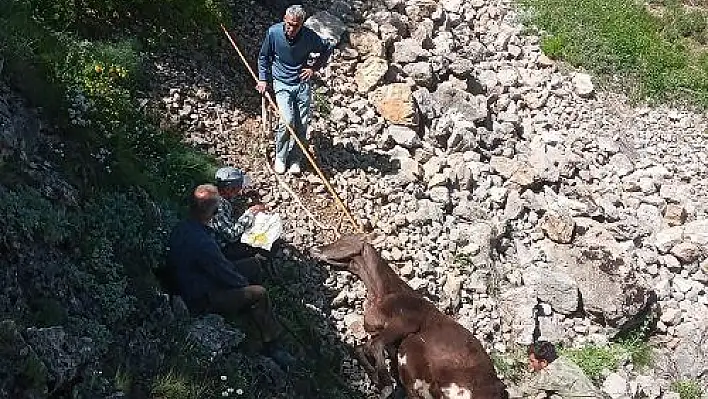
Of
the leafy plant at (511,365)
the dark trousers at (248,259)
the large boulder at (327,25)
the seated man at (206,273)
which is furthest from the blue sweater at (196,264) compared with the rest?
the large boulder at (327,25)

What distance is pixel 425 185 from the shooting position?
9406mm

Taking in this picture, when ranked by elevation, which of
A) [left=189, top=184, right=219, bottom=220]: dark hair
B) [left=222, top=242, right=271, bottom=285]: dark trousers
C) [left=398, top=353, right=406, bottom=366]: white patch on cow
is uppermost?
[left=189, top=184, right=219, bottom=220]: dark hair

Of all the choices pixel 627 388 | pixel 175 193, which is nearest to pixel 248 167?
pixel 175 193

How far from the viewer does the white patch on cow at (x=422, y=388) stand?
22.6 ft

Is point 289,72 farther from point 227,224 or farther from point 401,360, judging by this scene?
point 401,360

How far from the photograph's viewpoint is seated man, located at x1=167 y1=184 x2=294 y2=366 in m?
6.05

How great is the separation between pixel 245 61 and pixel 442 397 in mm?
4135

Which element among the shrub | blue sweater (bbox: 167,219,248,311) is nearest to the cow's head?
blue sweater (bbox: 167,219,248,311)

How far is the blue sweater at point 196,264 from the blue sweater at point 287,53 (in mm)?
2707

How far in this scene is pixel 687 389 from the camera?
28.5 feet

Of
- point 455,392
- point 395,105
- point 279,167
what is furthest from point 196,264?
point 395,105

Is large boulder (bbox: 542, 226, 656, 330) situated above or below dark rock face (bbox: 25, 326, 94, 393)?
below

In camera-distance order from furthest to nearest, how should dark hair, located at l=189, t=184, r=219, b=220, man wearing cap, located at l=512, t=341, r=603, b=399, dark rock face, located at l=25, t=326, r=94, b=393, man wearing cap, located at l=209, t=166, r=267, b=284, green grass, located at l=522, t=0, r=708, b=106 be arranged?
green grass, located at l=522, t=0, r=708, b=106 < man wearing cap, located at l=512, t=341, r=603, b=399 < man wearing cap, located at l=209, t=166, r=267, b=284 < dark hair, located at l=189, t=184, r=219, b=220 < dark rock face, located at l=25, t=326, r=94, b=393

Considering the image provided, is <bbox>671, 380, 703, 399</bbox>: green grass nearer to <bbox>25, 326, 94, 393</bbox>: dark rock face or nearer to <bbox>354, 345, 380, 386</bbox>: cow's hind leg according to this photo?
<bbox>354, 345, 380, 386</bbox>: cow's hind leg
